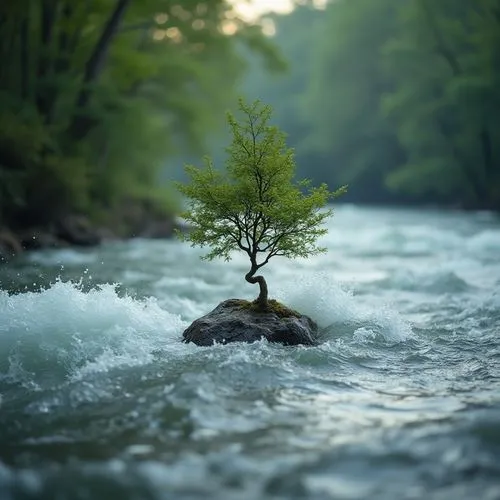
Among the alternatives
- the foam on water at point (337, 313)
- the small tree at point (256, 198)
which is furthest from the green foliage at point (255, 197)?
the foam on water at point (337, 313)

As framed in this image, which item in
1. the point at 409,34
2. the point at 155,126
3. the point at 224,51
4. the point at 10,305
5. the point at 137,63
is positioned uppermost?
the point at 409,34

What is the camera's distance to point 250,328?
361 inches

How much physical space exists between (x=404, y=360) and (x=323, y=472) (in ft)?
13.0

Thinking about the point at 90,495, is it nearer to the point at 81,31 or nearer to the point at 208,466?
the point at 208,466

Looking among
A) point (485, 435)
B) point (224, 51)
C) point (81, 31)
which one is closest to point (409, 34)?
point (224, 51)

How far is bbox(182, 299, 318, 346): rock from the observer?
9078mm

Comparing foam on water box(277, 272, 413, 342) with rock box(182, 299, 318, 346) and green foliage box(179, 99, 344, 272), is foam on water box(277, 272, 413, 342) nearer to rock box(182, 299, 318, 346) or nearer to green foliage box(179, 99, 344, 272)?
rock box(182, 299, 318, 346)

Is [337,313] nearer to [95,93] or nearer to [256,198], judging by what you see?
[256,198]

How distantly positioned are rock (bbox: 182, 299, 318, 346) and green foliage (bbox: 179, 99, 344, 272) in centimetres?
75

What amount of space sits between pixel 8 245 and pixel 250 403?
16195 millimetres

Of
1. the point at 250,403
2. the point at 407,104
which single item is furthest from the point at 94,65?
the point at 407,104

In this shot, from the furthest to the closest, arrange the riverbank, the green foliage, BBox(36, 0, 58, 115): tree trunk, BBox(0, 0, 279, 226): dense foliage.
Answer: BBox(36, 0, 58, 115): tree trunk → BBox(0, 0, 279, 226): dense foliage → the riverbank → the green foliage

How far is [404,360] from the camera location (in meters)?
8.80

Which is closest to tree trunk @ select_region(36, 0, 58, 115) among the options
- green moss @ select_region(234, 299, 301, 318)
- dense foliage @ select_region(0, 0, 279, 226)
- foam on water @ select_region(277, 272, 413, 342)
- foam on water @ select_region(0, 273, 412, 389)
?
dense foliage @ select_region(0, 0, 279, 226)
